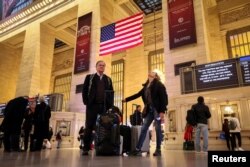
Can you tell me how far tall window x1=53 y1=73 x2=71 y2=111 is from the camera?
22.2 meters

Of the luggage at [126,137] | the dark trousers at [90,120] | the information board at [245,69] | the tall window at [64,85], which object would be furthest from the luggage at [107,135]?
the tall window at [64,85]

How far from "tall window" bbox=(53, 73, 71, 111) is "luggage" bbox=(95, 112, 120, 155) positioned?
1930 cm

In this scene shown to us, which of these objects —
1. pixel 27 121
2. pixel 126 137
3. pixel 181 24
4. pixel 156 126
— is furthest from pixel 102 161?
pixel 181 24

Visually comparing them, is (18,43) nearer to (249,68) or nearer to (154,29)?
(154,29)

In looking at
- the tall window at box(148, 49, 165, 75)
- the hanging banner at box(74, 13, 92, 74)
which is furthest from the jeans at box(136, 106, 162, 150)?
the tall window at box(148, 49, 165, 75)

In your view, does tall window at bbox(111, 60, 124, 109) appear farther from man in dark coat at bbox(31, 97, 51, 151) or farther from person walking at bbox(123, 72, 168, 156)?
person walking at bbox(123, 72, 168, 156)

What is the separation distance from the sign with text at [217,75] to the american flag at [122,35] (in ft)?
10.5

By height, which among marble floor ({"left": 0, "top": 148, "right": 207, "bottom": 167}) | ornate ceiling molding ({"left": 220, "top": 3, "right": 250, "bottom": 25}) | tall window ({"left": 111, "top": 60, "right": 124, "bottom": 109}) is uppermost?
ornate ceiling molding ({"left": 220, "top": 3, "right": 250, "bottom": 25})

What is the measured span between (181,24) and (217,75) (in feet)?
12.4

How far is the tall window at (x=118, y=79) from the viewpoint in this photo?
63.0 ft

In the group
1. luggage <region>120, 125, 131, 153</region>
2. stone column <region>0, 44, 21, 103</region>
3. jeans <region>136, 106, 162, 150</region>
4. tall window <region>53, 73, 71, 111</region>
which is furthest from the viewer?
tall window <region>53, 73, 71, 111</region>

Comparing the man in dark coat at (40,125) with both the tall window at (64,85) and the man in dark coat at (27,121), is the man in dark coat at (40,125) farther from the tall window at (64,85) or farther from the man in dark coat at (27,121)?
the tall window at (64,85)

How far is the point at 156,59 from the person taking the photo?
17.8 m

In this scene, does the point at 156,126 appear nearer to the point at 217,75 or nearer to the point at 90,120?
the point at 90,120
